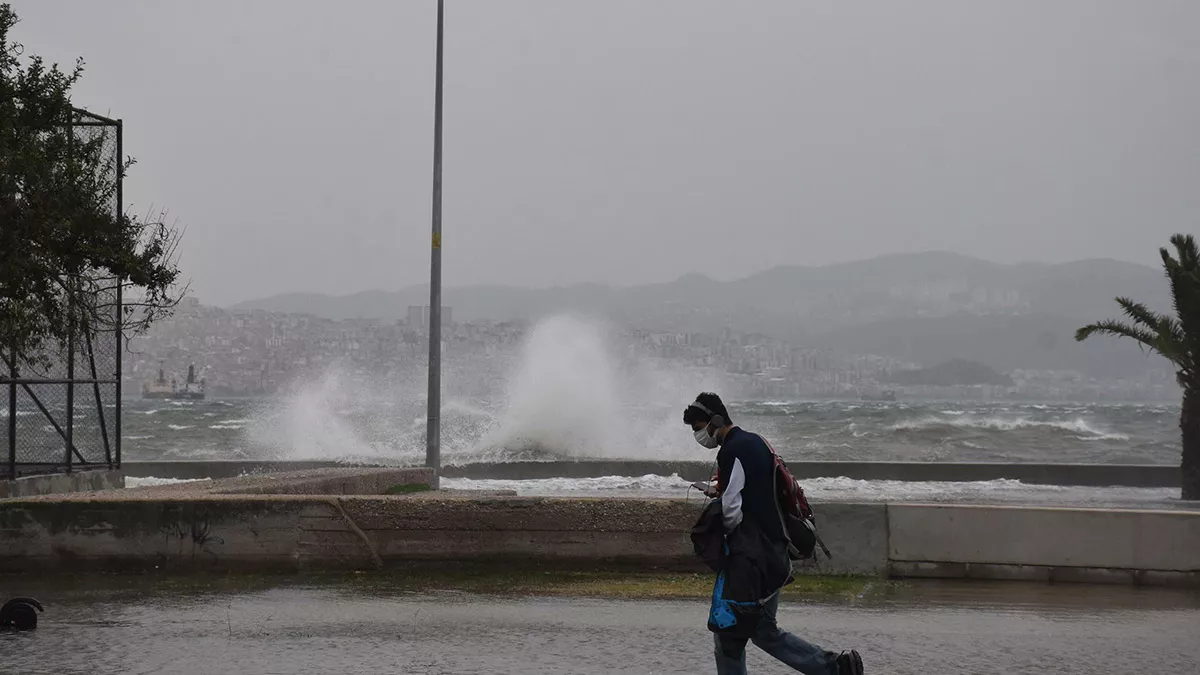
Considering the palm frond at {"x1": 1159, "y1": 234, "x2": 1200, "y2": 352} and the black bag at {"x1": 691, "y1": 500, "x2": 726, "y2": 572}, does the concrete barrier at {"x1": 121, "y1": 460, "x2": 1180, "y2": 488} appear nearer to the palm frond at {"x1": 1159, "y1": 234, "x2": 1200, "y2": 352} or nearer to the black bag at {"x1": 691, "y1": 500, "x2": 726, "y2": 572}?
the palm frond at {"x1": 1159, "y1": 234, "x2": 1200, "y2": 352}

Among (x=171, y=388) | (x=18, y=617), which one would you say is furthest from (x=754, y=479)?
(x=171, y=388)

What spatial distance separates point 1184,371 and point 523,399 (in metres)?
27.6

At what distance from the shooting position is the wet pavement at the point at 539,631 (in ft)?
26.8

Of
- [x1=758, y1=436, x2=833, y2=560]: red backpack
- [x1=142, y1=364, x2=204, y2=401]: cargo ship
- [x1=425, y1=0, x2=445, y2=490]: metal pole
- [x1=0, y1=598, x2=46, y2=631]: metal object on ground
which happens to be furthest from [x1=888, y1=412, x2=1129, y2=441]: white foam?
[x1=142, y1=364, x2=204, y2=401]: cargo ship

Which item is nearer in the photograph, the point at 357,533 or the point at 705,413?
the point at 705,413

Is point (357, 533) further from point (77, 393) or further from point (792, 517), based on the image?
point (77, 393)

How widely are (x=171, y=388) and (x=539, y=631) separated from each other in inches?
5306

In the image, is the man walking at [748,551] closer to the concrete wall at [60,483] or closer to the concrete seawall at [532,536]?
the concrete seawall at [532,536]

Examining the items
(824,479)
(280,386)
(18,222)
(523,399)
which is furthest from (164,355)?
(18,222)

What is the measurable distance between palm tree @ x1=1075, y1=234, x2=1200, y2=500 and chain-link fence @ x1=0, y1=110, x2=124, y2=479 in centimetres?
2111

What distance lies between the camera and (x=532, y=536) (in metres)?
11.9

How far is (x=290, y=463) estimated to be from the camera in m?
35.8

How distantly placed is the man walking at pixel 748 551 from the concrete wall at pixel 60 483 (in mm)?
10686

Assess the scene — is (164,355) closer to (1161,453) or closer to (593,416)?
(593,416)
